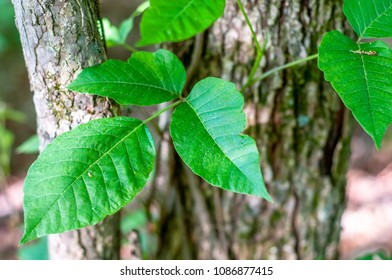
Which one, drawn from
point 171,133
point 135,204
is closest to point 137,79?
point 171,133

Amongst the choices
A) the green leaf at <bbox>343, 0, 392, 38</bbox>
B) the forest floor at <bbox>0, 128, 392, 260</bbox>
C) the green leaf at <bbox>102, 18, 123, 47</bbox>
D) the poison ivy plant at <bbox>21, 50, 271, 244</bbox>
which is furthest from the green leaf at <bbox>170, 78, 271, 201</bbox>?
the forest floor at <bbox>0, 128, 392, 260</bbox>

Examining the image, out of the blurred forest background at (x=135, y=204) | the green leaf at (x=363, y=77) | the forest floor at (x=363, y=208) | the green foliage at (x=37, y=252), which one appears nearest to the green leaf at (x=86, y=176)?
the green leaf at (x=363, y=77)

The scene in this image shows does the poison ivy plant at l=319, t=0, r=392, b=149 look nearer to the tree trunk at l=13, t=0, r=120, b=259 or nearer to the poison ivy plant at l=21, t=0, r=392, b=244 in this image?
the poison ivy plant at l=21, t=0, r=392, b=244

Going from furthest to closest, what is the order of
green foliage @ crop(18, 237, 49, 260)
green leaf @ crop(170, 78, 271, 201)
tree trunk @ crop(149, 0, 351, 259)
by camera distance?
1. green foliage @ crop(18, 237, 49, 260)
2. tree trunk @ crop(149, 0, 351, 259)
3. green leaf @ crop(170, 78, 271, 201)

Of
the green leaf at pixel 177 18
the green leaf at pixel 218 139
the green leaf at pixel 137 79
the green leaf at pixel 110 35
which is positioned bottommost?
the green leaf at pixel 218 139

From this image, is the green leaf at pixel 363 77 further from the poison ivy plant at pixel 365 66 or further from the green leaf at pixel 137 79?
the green leaf at pixel 137 79

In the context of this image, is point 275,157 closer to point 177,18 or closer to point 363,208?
point 177,18
